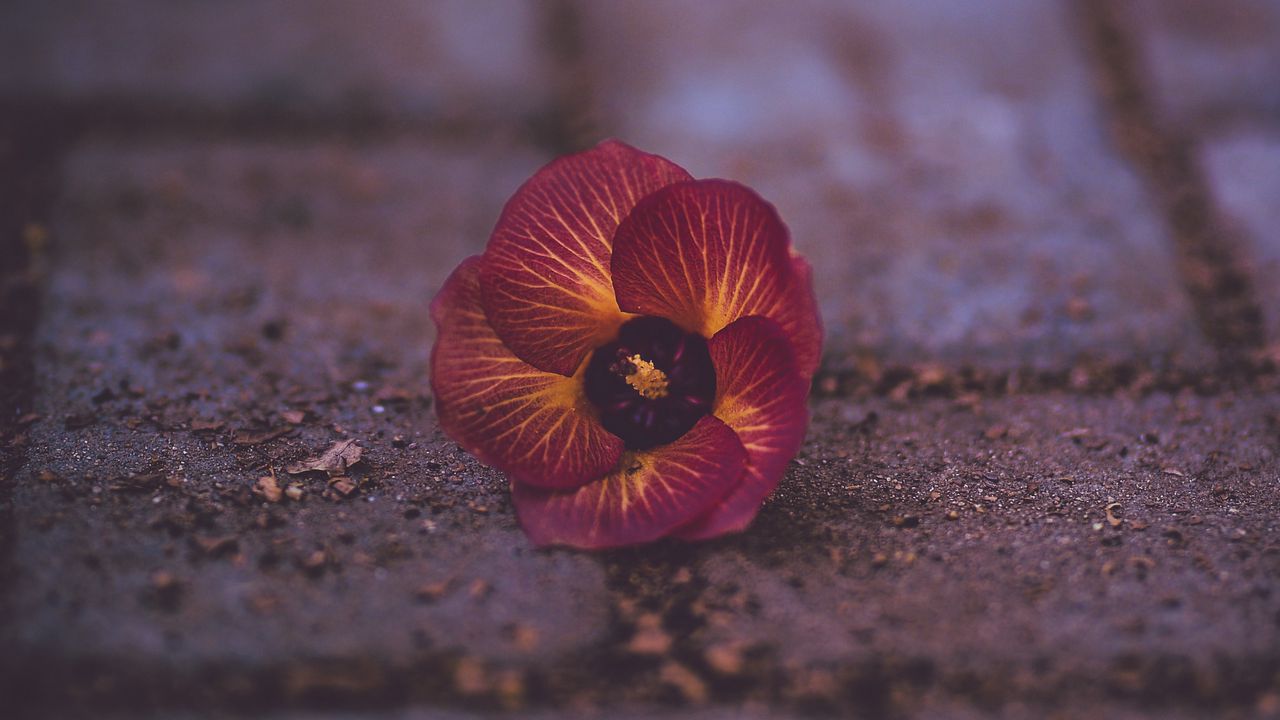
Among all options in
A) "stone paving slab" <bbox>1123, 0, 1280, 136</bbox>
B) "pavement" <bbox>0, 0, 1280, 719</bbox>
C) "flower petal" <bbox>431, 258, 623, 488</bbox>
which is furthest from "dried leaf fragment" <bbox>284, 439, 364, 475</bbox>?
"stone paving slab" <bbox>1123, 0, 1280, 136</bbox>

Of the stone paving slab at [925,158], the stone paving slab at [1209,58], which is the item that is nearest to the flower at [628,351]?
the stone paving slab at [925,158]

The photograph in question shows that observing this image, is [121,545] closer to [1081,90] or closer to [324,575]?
[324,575]

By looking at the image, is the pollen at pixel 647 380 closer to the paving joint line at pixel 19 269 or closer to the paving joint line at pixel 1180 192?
the paving joint line at pixel 19 269

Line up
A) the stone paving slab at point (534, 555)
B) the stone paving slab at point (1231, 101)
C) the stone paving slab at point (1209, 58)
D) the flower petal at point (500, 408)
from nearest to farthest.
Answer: the stone paving slab at point (534, 555), the flower petal at point (500, 408), the stone paving slab at point (1231, 101), the stone paving slab at point (1209, 58)

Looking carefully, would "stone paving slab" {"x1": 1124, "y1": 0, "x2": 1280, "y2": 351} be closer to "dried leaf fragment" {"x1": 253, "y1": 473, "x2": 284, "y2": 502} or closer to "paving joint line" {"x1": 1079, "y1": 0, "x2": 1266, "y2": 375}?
"paving joint line" {"x1": 1079, "y1": 0, "x2": 1266, "y2": 375}

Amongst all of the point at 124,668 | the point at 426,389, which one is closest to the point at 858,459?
the point at 426,389
